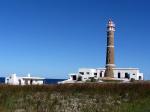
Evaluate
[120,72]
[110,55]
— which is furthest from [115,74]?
[110,55]

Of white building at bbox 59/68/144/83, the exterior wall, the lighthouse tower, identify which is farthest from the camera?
the exterior wall

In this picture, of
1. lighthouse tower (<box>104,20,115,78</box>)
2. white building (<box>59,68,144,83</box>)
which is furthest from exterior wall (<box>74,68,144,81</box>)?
lighthouse tower (<box>104,20,115,78</box>)

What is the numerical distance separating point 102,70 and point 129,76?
6.72 m

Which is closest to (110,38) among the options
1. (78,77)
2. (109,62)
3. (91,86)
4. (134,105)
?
(109,62)

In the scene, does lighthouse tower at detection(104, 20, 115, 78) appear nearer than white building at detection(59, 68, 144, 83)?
Yes

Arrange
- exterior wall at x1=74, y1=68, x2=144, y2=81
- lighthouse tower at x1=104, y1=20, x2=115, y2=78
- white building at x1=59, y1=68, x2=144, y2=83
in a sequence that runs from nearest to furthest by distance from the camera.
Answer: lighthouse tower at x1=104, y1=20, x2=115, y2=78, white building at x1=59, y1=68, x2=144, y2=83, exterior wall at x1=74, y1=68, x2=144, y2=81

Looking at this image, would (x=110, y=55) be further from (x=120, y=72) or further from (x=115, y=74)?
(x=120, y=72)

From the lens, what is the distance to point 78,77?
8250 centimetres

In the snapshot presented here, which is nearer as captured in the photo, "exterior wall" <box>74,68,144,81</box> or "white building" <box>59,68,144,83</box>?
"white building" <box>59,68,144,83</box>

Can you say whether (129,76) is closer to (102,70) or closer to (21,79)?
(102,70)

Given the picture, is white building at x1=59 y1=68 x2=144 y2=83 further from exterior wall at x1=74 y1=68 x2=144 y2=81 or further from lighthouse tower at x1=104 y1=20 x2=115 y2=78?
lighthouse tower at x1=104 y1=20 x2=115 y2=78

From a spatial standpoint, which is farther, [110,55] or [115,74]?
[115,74]

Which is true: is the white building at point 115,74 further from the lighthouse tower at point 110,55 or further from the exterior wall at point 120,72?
the lighthouse tower at point 110,55

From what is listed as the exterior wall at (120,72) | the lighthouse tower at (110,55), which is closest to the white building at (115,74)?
the exterior wall at (120,72)
